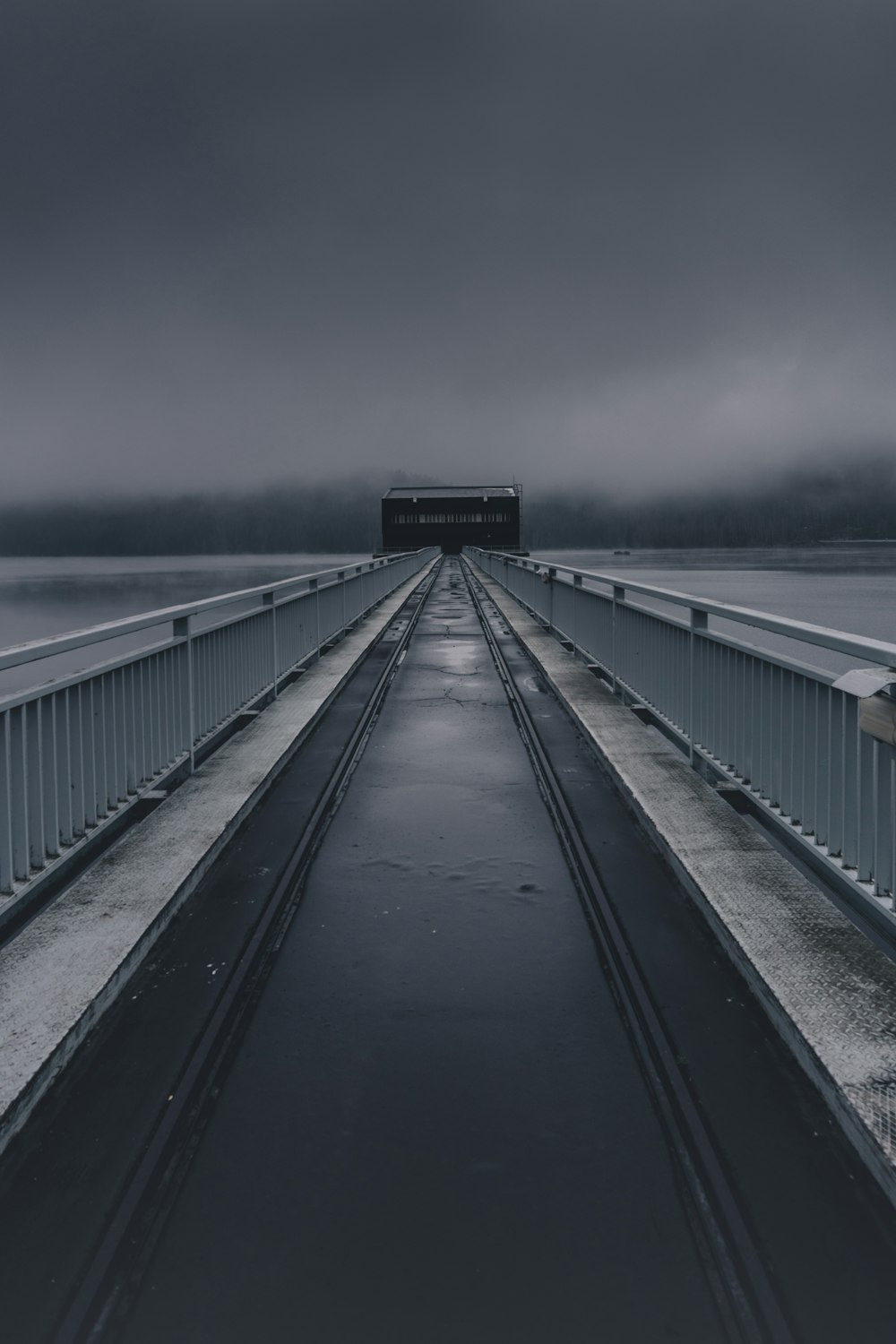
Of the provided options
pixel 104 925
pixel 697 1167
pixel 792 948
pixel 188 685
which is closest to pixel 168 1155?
pixel 697 1167

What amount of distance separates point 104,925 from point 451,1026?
1.79m

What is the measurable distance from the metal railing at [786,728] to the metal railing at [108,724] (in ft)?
11.6

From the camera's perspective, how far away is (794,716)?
509 cm

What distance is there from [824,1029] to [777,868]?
1761 mm

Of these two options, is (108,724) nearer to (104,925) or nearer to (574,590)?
(104,925)

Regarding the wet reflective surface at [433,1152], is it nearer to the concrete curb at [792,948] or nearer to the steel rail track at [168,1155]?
the steel rail track at [168,1155]

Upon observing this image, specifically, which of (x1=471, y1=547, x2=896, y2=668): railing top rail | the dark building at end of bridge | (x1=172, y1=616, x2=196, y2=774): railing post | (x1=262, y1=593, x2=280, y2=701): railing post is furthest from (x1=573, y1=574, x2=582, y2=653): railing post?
the dark building at end of bridge

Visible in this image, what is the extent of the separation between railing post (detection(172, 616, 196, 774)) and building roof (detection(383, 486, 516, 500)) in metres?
123

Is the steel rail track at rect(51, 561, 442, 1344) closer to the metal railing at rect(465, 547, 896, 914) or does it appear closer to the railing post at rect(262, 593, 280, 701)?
the metal railing at rect(465, 547, 896, 914)

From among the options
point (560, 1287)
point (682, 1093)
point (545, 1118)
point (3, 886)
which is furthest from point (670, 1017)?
point (3, 886)

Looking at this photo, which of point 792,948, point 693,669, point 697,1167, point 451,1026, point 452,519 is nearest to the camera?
point 697,1167

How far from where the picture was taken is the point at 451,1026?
356 cm

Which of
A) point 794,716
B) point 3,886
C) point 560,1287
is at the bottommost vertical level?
point 560,1287

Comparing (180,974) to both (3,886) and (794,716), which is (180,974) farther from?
(794,716)
